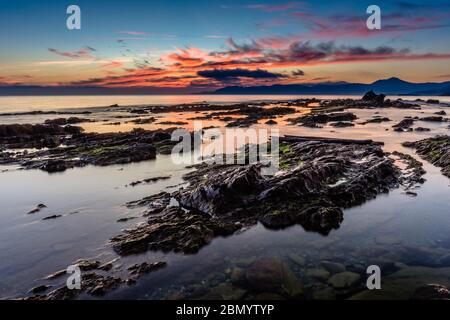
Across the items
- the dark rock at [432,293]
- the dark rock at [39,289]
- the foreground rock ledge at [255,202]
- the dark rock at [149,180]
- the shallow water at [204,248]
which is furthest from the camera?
the dark rock at [149,180]

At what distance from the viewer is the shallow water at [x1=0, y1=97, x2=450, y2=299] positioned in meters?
12.2

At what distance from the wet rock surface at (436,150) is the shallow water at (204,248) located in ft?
12.1

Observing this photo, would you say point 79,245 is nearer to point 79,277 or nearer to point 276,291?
point 79,277

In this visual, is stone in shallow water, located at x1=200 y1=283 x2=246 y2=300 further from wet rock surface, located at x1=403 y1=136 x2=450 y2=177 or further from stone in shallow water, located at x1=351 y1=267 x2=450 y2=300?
wet rock surface, located at x1=403 y1=136 x2=450 y2=177

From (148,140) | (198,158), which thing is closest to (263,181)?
(198,158)

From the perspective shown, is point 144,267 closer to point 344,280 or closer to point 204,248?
point 204,248

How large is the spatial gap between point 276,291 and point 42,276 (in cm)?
848

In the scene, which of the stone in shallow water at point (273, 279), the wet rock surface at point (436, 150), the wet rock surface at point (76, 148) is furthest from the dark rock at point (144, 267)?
the wet rock surface at point (436, 150)

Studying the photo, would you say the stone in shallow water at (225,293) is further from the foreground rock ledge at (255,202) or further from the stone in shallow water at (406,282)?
the stone in shallow water at (406,282)

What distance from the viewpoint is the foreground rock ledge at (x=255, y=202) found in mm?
14984

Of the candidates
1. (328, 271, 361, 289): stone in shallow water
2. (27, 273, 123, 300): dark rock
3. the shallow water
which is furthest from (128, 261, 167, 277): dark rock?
(328, 271, 361, 289): stone in shallow water

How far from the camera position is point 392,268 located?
12.1 meters

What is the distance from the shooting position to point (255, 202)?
18.0m
